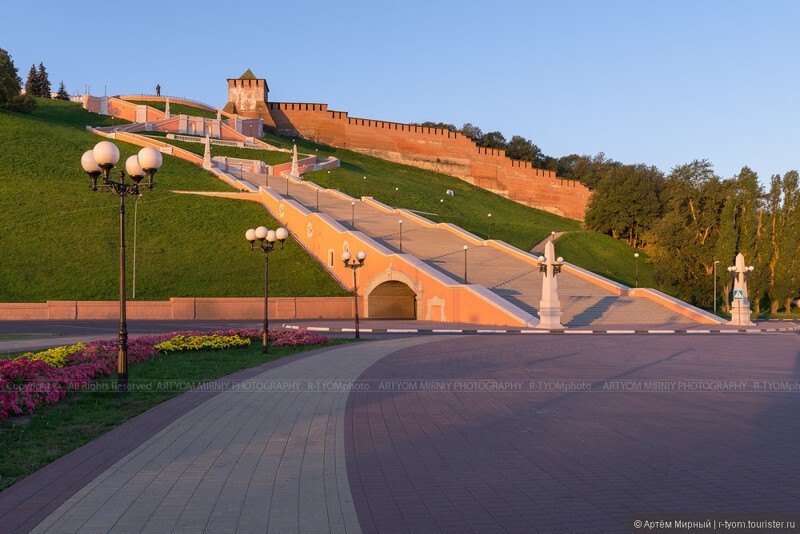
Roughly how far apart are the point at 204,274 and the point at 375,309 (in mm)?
9655

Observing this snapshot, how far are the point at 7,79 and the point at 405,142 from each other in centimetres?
4797

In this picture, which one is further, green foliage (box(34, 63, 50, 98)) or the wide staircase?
green foliage (box(34, 63, 50, 98))

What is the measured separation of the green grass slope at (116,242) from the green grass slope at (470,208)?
16.2 meters

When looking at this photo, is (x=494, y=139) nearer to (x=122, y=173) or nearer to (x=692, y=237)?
(x=692, y=237)

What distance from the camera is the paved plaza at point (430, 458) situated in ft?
16.4

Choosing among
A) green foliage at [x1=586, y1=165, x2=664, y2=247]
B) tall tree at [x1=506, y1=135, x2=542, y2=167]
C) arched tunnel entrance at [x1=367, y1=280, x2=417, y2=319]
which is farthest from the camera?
tall tree at [x1=506, y1=135, x2=542, y2=167]

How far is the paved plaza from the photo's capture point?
501 centimetres

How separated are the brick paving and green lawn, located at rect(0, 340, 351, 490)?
9.42ft

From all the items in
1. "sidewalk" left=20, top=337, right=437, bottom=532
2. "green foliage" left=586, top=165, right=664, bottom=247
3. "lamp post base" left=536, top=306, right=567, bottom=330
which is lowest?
"sidewalk" left=20, top=337, right=437, bottom=532

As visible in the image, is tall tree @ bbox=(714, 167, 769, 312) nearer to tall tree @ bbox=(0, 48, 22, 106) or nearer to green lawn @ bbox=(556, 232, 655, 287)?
green lawn @ bbox=(556, 232, 655, 287)

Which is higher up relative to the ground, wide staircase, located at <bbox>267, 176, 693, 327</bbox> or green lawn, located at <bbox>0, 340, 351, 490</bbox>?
wide staircase, located at <bbox>267, 176, 693, 327</bbox>

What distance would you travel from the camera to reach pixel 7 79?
242 ft

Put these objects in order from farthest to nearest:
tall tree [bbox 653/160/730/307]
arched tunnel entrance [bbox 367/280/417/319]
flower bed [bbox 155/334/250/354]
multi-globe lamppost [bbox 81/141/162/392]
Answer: tall tree [bbox 653/160/730/307] < arched tunnel entrance [bbox 367/280/417/319] < flower bed [bbox 155/334/250/354] < multi-globe lamppost [bbox 81/141/162/392]

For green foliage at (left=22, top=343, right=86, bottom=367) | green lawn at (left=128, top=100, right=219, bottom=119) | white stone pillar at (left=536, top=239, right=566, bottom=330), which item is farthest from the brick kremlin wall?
green foliage at (left=22, top=343, right=86, bottom=367)
